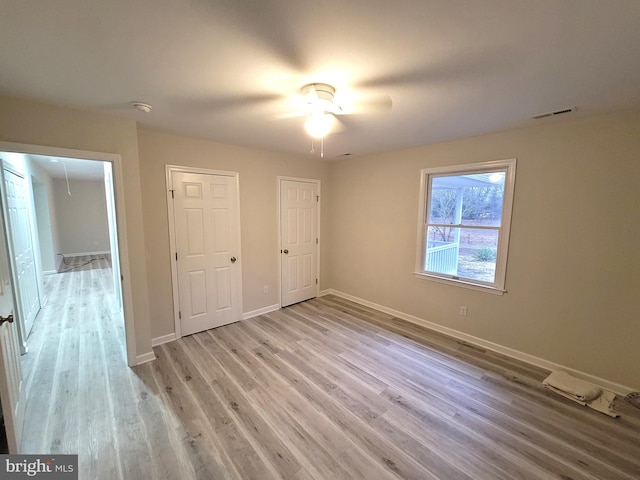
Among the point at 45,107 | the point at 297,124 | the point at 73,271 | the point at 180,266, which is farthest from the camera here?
the point at 73,271

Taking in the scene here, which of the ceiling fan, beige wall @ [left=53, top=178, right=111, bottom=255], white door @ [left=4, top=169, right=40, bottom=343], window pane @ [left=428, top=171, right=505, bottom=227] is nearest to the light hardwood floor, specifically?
white door @ [left=4, top=169, right=40, bottom=343]

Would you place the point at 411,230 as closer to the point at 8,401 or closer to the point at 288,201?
the point at 288,201

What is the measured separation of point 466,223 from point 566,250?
93cm

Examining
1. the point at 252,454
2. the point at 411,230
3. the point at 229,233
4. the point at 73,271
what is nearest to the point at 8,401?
the point at 252,454

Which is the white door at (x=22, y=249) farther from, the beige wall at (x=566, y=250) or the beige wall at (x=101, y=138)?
the beige wall at (x=566, y=250)

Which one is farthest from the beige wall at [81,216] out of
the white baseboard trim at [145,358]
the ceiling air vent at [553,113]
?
the ceiling air vent at [553,113]

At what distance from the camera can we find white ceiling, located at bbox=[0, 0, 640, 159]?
1103 mm

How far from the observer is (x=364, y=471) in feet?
5.19

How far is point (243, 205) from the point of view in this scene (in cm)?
362

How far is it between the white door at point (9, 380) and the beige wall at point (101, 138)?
82cm

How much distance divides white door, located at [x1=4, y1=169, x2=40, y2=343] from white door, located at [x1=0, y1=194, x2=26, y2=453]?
1.39 metres

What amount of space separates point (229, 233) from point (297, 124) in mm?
1735

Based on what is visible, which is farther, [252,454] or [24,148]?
[24,148]

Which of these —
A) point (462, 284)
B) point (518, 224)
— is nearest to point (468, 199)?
point (518, 224)
